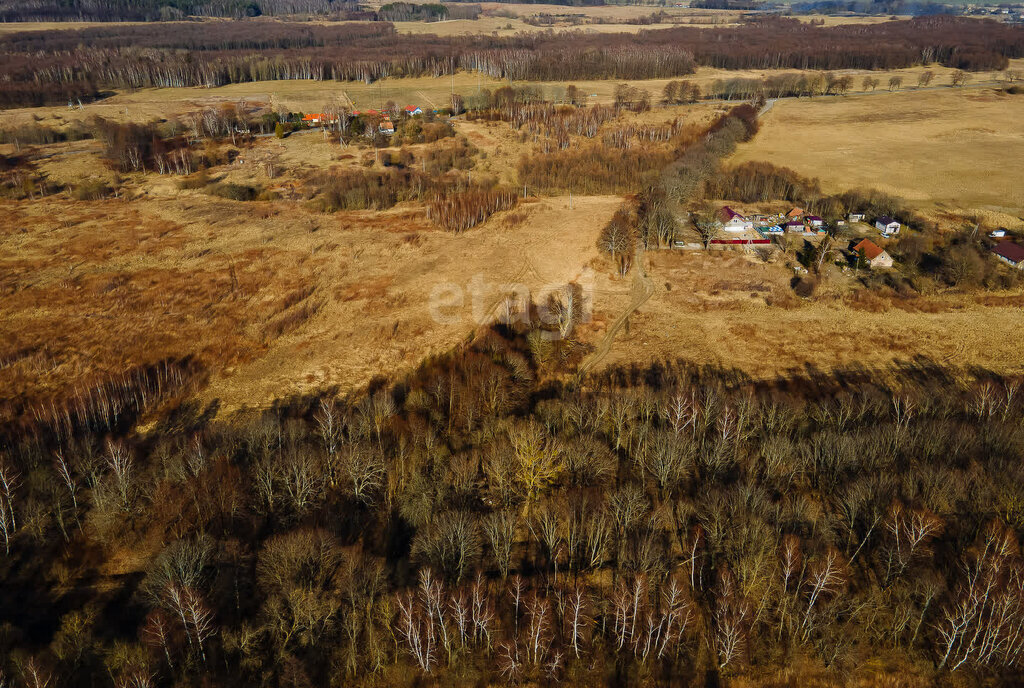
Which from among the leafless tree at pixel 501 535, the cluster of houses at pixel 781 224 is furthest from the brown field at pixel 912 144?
the leafless tree at pixel 501 535

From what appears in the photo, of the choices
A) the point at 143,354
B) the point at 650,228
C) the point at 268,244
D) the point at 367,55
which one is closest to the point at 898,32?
the point at 367,55

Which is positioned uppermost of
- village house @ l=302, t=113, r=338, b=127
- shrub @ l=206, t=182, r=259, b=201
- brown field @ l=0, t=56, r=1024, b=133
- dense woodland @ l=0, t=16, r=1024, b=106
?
dense woodland @ l=0, t=16, r=1024, b=106

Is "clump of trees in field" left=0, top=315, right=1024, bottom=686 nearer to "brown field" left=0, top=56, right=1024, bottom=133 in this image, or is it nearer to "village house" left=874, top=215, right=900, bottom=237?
"village house" left=874, top=215, right=900, bottom=237

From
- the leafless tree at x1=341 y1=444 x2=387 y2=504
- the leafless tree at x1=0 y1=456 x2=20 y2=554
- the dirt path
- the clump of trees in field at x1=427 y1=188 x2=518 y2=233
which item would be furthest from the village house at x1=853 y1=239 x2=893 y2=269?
the leafless tree at x1=0 y1=456 x2=20 y2=554

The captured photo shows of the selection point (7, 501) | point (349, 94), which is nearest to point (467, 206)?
point (7, 501)

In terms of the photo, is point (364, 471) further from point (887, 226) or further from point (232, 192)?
point (887, 226)

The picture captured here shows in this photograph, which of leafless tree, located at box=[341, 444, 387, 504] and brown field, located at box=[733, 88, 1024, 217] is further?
brown field, located at box=[733, 88, 1024, 217]

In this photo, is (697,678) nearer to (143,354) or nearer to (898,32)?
(143,354)
